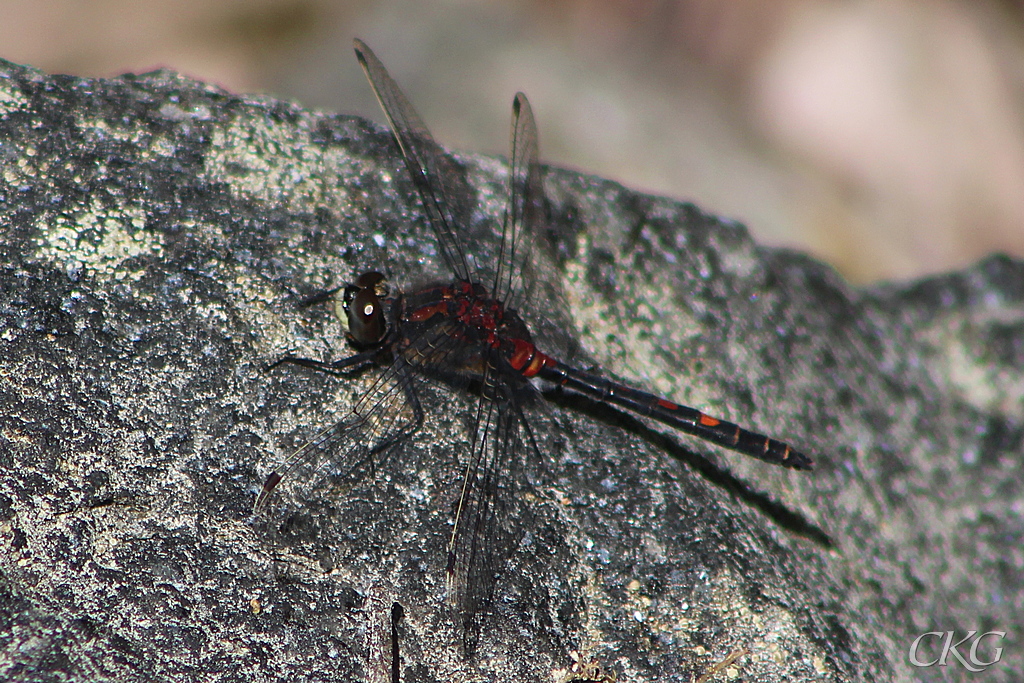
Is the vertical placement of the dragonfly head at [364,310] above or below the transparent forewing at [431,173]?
below

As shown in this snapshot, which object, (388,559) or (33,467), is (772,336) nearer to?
(388,559)

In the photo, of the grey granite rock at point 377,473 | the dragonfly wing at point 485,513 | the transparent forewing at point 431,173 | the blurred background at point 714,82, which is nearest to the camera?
the grey granite rock at point 377,473

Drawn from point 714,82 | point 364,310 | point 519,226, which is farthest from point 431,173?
point 714,82

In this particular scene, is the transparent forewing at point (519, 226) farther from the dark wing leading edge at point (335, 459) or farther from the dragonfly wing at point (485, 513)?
the dark wing leading edge at point (335, 459)

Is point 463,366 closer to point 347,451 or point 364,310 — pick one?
point 364,310

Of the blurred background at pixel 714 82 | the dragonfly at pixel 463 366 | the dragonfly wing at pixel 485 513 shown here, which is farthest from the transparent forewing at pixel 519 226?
the blurred background at pixel 714 82

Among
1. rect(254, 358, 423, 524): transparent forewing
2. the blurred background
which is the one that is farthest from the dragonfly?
the blurred background

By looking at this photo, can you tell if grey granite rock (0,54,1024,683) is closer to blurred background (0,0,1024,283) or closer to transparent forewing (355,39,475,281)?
transparent forewing (355,39,475,281)

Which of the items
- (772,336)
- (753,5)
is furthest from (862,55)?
(772,336)
